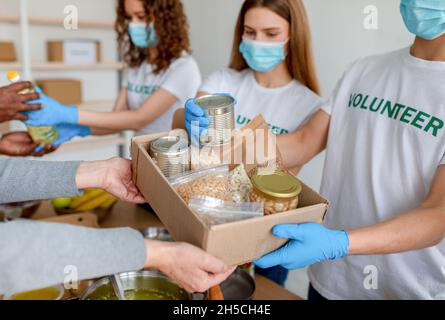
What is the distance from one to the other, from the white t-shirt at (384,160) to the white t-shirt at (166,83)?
0.86 m

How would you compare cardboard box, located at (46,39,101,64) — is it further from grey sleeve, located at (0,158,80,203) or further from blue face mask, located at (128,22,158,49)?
grey sleeve, located at (0,158,80,203)

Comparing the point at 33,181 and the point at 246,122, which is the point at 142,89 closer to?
the point at 246,122

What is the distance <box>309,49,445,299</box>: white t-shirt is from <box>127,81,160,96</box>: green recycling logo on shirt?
40.7 inches

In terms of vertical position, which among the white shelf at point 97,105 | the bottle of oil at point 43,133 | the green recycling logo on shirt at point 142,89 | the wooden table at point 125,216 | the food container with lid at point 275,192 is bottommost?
the wooden table at point 125,216

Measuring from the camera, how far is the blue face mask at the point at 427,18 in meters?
1.03

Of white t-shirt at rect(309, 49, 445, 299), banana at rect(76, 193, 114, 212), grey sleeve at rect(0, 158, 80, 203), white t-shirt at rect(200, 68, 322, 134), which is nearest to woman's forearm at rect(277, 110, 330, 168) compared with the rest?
white t-shirt at rect(309, 49, 445, 299)

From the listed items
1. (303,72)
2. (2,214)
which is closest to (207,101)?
(303,72)

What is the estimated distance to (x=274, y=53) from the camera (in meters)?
1.54

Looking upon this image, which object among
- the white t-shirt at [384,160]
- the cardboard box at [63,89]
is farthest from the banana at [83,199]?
the cardboard box at [63,89]

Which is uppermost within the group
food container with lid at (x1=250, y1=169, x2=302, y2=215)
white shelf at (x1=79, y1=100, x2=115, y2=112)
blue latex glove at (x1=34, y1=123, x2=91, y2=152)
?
food container with lid at (x1=250, y1=169, x2=302, y2=215)

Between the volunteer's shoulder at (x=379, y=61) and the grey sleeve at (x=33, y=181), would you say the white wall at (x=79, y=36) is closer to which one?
the grey sleeve at (x=33, y=181)

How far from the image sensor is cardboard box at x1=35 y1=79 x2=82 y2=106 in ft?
10.8

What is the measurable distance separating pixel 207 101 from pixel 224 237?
42 cm
